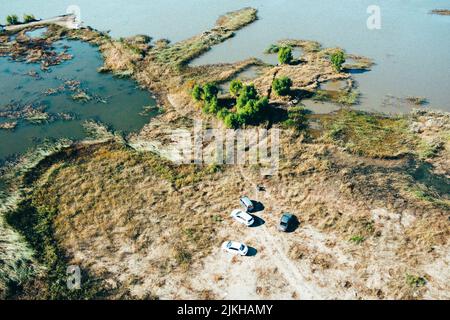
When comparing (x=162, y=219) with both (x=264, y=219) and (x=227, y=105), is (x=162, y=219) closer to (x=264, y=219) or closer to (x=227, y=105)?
(x=264, y=219)

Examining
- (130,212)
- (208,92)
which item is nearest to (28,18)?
(208,92)

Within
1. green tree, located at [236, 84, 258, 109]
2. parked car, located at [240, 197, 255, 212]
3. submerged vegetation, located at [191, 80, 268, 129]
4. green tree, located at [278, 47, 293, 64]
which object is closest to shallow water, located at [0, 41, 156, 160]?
submerged vegetation, located at [191, 80, 268, 129]

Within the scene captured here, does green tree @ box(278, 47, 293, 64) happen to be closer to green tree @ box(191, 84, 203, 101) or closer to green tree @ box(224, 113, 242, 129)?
green tree @ box(191, 84, 203, 101)

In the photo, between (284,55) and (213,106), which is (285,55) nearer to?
(284,55)

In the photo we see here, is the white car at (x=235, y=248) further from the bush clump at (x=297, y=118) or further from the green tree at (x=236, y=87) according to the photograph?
→ the green tree at (x=236, y=87)
